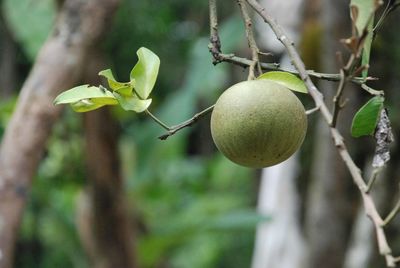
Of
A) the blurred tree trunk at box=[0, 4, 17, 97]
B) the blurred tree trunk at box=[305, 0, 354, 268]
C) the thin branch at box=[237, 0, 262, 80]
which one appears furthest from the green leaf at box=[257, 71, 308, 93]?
the blurred tree trunk at box=[0, 4, 17, 97]

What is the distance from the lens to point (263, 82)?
2.15ft

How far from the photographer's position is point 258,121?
639 millimetres

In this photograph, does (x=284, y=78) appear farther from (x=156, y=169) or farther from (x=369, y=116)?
(x=156, y=169)

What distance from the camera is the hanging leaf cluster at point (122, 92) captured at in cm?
68

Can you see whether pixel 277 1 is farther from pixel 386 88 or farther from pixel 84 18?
pixel 84 18

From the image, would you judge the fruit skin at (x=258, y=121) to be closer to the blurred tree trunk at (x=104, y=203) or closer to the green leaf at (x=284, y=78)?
the green leaf at (x=284, y=78)

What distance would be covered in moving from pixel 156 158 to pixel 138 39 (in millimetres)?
1339

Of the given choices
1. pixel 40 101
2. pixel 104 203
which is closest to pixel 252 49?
pixel 40 101

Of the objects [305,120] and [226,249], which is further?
[226,249]

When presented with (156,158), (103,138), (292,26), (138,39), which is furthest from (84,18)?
(138,39)

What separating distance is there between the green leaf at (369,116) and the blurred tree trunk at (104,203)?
156 centimetres

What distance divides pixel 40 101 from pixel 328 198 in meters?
1.03

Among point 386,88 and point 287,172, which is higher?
point 386,88

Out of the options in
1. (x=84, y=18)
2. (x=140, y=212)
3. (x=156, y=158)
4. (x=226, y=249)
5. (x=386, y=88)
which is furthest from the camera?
(x=226, y=249)
